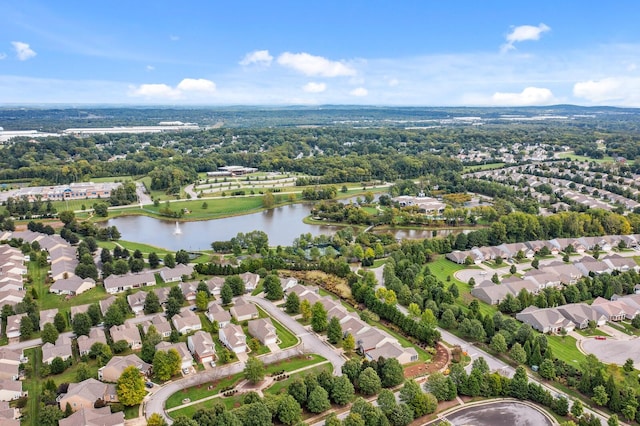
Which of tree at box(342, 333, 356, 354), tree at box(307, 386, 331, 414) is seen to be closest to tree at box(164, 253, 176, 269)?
tree at box(342, 333, 356, 354)

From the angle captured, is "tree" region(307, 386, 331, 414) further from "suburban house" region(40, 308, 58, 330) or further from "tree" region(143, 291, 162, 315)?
"suburban house" region(40, 308, 58, 330)

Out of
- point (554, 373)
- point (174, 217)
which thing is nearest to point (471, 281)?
point (554, 373)

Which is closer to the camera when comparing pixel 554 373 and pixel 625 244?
pixel 554 373

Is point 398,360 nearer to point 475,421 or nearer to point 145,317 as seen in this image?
point 475,421

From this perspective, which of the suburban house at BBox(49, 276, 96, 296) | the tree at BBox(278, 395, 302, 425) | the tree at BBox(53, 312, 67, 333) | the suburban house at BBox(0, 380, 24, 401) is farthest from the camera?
the suburban house at BBox(49, 276, 96, 296)

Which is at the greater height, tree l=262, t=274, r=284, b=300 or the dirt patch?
tree l=262, t=274, r=284, b=300

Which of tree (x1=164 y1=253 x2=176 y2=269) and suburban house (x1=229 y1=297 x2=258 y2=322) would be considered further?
tree (x1=164 y1=253 x2=176 y2=269)

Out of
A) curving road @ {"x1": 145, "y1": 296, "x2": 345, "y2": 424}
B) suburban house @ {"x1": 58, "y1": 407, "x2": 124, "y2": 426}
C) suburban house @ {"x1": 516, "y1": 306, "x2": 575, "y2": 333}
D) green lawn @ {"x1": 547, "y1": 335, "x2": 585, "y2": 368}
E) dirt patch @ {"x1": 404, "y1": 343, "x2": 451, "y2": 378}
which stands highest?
suburban house @ {"x1": 58, "y1": 407, "x2": 124, "y2": 426}
